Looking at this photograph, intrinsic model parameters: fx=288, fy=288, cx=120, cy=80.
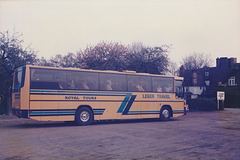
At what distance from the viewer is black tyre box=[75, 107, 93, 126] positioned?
634 inches

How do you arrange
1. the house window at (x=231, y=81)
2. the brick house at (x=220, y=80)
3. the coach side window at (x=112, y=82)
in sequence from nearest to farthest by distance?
the coach side window at (x=112, y=82), the brick house at (x=220, y=80), the house window at (x=231, y=81)

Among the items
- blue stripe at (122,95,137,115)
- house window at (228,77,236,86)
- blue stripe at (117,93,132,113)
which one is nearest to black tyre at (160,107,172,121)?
blue stripe at (122,95,137,115)

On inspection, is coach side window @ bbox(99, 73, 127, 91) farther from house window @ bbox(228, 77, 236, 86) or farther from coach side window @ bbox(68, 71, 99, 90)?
house window @ bbox(228, 77, 236, 86)

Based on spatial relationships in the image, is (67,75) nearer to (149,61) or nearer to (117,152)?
(117,152)

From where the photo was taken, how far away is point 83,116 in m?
16.3

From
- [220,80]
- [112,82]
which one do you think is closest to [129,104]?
[112,82]

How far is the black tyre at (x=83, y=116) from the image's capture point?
16.1 meters

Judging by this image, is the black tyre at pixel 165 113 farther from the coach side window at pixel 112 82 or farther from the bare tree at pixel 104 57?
the bare tree at pixel 104 57

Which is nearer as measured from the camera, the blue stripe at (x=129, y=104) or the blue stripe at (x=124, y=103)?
the blue stripe at (x=124, y=103)

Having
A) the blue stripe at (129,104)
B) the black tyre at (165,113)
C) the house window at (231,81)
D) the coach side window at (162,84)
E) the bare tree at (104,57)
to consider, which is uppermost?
the bare tree at (104,57)

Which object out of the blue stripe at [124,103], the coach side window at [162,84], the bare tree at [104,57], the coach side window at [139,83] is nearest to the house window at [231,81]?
the bare tree at [104,57]

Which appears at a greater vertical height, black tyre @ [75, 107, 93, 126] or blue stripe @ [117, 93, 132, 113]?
blue stripe @ [117, 93, 132, 113]

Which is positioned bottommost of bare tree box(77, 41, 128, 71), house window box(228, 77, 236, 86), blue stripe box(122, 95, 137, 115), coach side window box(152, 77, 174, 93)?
blue stripe box(122, 95, 137, 115)

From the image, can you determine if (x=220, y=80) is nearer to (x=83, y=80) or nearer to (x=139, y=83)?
(x=139, y=83)
